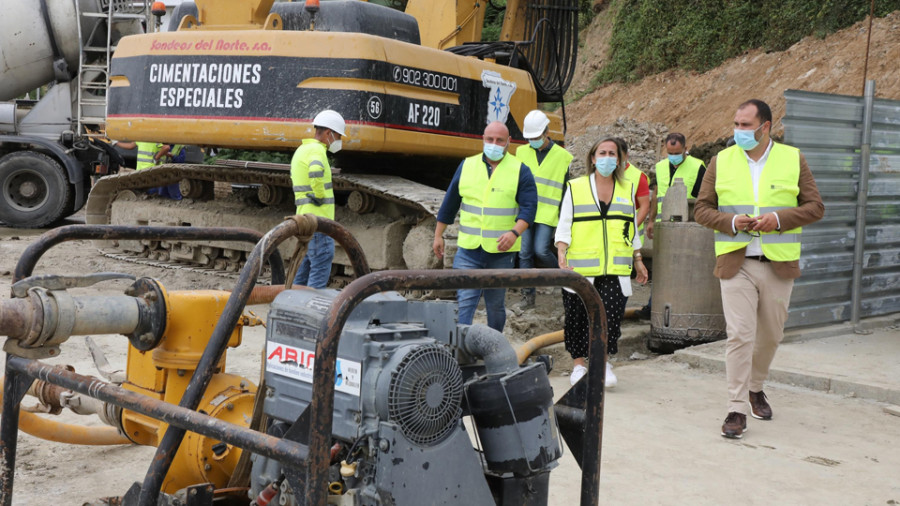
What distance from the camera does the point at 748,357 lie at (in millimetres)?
4930

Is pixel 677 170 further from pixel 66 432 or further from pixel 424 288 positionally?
pixel 424 288

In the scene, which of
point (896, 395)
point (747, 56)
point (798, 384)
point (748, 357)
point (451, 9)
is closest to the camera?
point (748, 357)

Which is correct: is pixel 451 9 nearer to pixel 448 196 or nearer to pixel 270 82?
pixel 270 82

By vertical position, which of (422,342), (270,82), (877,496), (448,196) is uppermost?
(270,82)

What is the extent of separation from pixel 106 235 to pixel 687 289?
4716 millimetres

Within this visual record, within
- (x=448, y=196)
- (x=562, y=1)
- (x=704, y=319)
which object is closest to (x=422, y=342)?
(x=448, y=196)

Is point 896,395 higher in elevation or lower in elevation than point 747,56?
lower

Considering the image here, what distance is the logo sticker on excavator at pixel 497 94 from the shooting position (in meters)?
9.25

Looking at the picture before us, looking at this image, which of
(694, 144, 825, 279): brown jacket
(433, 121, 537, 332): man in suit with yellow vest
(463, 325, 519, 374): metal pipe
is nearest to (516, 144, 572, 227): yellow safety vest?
(433, 121, 537, 332): man in suit with yellow vest

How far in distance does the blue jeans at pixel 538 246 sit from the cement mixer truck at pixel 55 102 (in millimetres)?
8572

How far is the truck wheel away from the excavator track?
11.0 ft

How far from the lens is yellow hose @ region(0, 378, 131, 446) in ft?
12.7

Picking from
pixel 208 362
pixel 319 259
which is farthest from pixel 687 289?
pixel 208 362

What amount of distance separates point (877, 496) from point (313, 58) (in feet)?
18.9
